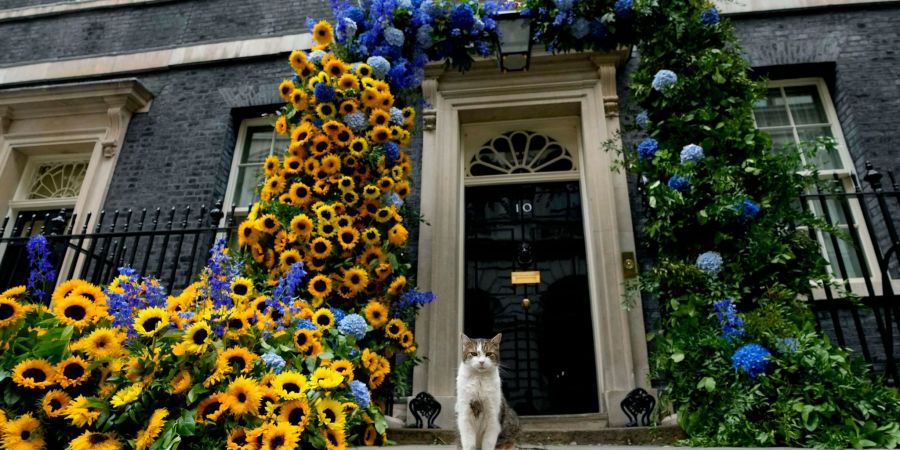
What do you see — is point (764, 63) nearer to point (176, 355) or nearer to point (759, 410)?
point (759, 410)

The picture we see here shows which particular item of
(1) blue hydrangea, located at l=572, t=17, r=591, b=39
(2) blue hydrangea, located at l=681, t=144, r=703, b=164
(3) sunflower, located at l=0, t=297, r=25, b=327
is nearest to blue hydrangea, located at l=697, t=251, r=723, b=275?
(2) blue hydrangea, located at l=681, t=144, r=703, b=164

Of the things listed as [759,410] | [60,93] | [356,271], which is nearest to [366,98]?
[356,271]

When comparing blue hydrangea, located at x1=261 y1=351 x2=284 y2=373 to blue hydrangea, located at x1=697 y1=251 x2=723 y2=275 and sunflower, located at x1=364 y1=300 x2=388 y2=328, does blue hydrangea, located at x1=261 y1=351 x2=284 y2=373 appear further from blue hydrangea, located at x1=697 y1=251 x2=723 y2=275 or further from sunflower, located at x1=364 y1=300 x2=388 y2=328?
blue hydrangea, located at x1=697 y1=251 x2=723 y2=275

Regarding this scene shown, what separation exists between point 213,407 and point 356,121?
2.72 m

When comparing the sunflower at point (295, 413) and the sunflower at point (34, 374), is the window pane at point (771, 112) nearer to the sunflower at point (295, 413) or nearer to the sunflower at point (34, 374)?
the sunflower at point (295, 413)

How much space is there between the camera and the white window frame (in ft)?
15.0

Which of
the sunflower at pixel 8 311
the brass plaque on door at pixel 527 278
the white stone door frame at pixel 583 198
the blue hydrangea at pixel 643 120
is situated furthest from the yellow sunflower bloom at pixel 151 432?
the brass plaque on door at pixel 527 278

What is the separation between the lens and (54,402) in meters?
1.61

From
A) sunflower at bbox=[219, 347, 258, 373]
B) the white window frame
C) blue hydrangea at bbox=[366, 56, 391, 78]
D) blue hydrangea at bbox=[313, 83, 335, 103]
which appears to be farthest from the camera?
the white window frame

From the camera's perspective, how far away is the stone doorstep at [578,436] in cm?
333

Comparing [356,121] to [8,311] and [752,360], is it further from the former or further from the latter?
[752,360]

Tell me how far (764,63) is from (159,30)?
7.85 metres

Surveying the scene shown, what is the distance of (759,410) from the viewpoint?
271 centimetres

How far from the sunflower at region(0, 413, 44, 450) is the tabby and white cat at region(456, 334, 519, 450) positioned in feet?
5.43
